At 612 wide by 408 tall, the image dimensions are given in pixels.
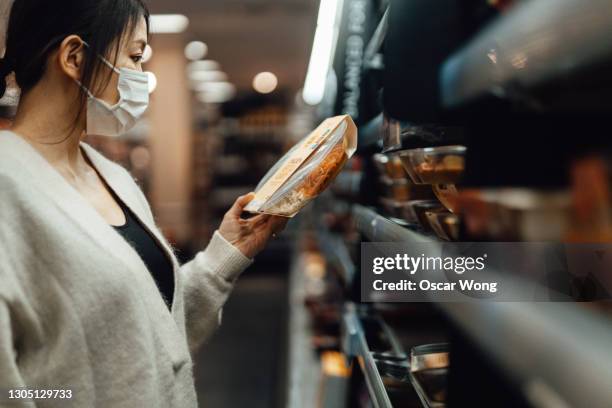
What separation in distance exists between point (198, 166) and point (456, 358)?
23.5 ft

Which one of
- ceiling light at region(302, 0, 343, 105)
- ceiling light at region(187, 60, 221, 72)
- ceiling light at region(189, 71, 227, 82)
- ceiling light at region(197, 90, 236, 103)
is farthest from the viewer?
ceiling light at region(197, 90, 236, 103)

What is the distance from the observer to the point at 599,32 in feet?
1.08

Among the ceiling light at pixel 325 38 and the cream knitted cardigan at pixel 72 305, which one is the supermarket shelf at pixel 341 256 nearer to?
the ceiling light at pixel 325 38

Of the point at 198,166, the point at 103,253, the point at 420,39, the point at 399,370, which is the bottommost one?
the point at 399,370

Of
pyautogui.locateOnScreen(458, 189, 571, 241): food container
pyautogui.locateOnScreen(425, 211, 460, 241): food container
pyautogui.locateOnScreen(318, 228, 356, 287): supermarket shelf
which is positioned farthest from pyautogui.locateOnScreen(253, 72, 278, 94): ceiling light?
pyautogui.locateOnScreen(458, 189, 571, 241): food container

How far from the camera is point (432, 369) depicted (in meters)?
0.99

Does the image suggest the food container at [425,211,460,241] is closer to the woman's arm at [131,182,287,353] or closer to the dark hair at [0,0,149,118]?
the woman's arm at [131,182,287,353]

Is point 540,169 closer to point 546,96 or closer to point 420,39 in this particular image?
point 546,96

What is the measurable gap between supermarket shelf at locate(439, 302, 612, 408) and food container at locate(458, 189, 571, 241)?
61mm

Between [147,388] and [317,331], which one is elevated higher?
[147,388]

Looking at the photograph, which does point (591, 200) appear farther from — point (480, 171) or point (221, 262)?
point (221, 262)

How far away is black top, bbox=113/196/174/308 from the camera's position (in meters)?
1.03

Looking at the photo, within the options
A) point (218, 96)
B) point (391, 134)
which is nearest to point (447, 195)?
point (391, 134)

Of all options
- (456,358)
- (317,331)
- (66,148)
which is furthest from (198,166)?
(456,358)
